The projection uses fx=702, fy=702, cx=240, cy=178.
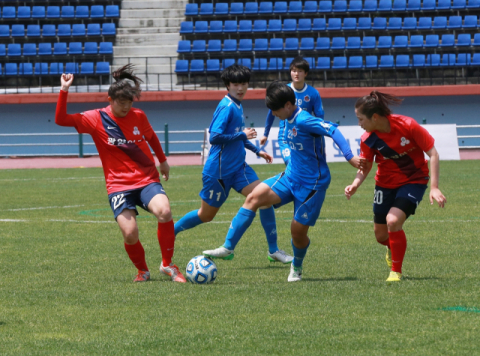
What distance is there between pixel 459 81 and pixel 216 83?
1009 centimetres

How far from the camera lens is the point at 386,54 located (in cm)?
2995

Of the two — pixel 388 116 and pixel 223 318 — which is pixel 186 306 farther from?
pixel 388 116

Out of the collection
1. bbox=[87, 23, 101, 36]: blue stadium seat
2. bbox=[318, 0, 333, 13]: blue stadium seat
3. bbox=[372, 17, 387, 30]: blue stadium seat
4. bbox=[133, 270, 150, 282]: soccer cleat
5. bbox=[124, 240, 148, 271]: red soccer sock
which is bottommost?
bbox=[133, 270, 150, 282]: soccer cleat

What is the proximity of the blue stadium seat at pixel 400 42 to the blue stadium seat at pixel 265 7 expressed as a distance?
18.8 ft

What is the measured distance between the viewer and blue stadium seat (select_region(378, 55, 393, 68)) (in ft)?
94.1

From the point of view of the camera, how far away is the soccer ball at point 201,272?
19.2 ft

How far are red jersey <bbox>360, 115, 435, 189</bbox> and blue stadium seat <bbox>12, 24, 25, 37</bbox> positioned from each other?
28106 millimetres

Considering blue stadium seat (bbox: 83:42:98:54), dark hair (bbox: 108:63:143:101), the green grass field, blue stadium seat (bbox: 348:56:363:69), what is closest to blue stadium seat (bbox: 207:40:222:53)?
blue stadium seat (bbox: 83:42:98:54)

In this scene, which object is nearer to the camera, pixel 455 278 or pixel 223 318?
pixel 223 318

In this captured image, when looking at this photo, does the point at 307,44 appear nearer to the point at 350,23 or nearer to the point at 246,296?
the point at 350,23

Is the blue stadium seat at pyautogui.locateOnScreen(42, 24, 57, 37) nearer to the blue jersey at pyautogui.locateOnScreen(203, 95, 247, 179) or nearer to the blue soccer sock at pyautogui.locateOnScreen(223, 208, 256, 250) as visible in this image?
the blue jersey at pyautogui.locateOnScreen(203, 95, 247, 179)

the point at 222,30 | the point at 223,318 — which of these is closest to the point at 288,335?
the point at 223,318

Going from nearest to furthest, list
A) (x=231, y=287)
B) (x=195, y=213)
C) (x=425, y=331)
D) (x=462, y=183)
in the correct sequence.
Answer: (x=425, y=331) < (x=231, y=287) < (x=195, y=213) < (x=462, y=183)

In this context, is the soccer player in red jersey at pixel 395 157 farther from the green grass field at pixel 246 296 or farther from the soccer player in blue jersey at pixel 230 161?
the soccer player in blue jersey at pixel 230 161
